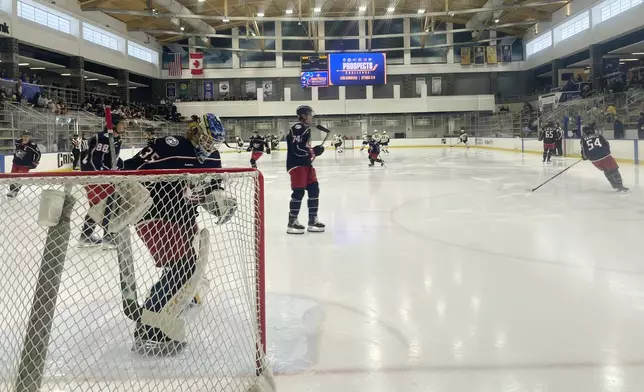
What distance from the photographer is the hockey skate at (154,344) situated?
236 centimetres

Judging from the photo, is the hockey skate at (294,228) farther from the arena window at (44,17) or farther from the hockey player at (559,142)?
the arena window at (44,17)

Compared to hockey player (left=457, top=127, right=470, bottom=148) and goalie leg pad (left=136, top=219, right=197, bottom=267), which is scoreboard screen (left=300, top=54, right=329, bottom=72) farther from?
goalie leg pad (left=136, top=219, right=197, bottom=267)

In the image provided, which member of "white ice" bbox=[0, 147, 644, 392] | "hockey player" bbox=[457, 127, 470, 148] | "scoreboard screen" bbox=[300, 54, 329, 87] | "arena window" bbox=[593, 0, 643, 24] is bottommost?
"white ice" bbox=[0, 147, 644, 392]

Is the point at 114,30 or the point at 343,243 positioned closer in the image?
the point at 343,243

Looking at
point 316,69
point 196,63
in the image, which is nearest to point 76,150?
point 316,69

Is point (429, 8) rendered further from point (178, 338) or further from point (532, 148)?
point (178, 338)

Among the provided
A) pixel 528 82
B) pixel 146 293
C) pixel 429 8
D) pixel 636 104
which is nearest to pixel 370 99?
pixel 429 8

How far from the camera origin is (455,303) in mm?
3131

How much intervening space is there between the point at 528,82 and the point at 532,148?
15436 millimetres

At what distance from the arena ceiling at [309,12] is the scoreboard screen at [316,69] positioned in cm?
148

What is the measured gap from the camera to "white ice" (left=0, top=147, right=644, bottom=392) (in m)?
2.17

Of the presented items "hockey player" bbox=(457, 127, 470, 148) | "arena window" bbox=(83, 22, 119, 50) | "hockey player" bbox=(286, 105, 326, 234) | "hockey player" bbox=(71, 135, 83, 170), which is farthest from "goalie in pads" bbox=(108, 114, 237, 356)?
"hockey player" bbox=(457, 127, 470, 148)

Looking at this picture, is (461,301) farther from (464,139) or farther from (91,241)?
(464,139)

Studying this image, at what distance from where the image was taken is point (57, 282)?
1.85m
